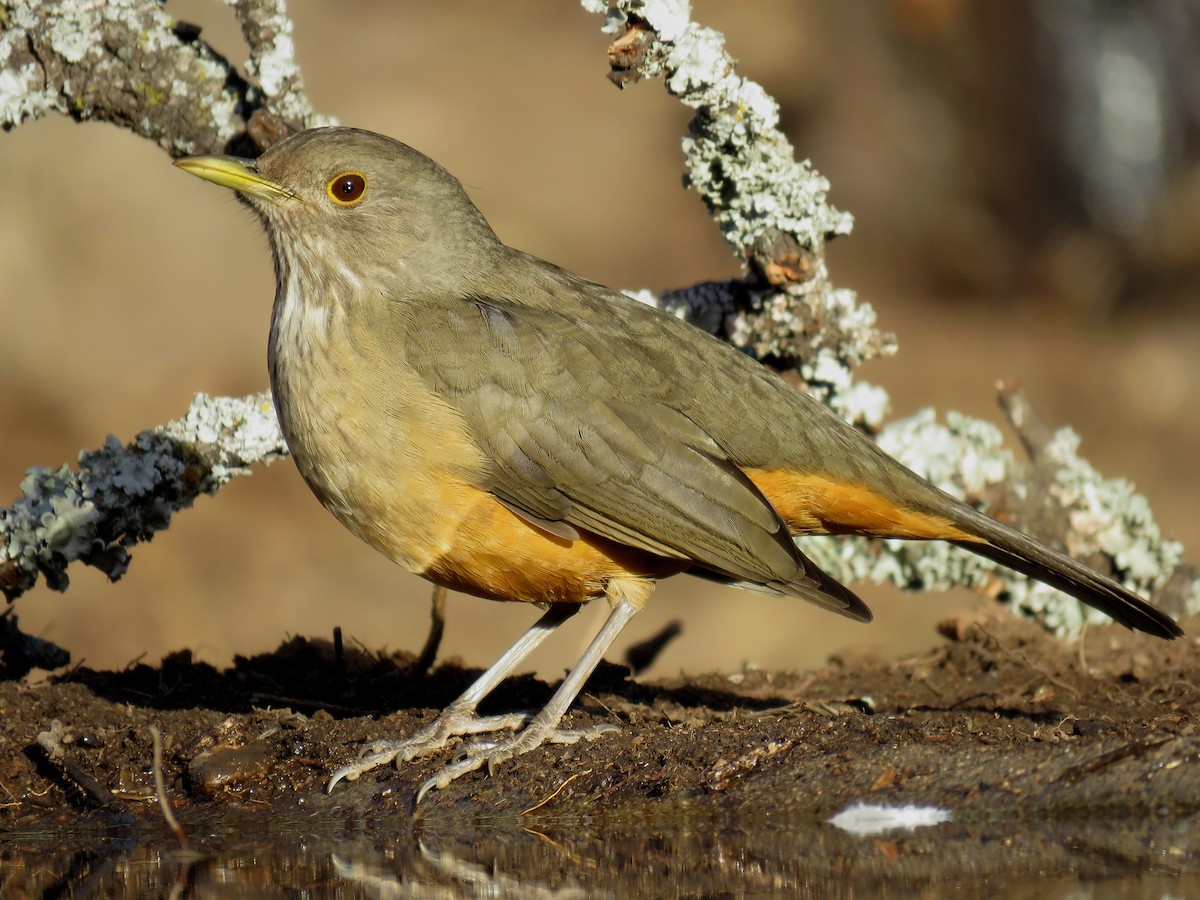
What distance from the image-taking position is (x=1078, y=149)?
1597 centimetres

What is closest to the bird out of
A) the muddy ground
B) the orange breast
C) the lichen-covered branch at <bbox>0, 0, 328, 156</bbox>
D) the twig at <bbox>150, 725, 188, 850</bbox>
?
the orange breast

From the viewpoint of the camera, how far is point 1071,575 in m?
5.48

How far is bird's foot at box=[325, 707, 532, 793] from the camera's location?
4.70m

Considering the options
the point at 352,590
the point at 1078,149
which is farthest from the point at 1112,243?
the point at 352,590

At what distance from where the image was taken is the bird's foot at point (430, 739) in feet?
15.4

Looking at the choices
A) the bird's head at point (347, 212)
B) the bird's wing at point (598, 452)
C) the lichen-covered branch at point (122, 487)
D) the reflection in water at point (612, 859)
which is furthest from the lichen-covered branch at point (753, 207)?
the reflection in water at point (612, 859)

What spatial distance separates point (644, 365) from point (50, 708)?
2353 mm

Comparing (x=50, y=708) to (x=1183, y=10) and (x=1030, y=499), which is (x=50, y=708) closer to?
(x=1030, y=499)

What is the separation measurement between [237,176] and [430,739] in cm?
213

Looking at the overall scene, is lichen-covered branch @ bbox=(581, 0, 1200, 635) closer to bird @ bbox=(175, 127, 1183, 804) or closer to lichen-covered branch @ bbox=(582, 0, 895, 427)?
lichen-covered branch @ bbox=(582, 0, 895, 427)

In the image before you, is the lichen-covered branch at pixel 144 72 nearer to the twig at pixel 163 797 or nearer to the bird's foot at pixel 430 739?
the bird's foot at pixel 430 739

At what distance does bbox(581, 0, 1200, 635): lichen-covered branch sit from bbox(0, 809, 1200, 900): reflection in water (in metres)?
2.53

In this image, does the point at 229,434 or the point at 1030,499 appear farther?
the point at 1030,499

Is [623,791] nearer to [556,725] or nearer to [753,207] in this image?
[556,725]
